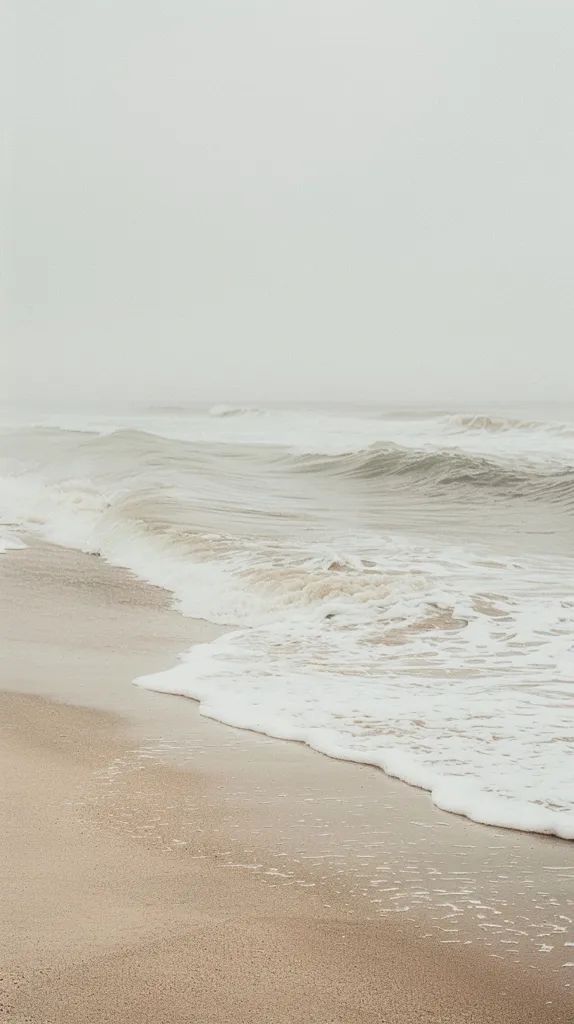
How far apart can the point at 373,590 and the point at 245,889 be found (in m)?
3.25

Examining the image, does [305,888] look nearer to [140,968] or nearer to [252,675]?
[140,968]

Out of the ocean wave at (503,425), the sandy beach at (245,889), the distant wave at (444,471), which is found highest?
the ocean wave at (503,425)

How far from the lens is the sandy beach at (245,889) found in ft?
5.38

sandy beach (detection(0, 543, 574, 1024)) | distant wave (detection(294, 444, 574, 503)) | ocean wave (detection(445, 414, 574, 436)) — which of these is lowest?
sandy beach (detection(0, 543, 574, 1024))

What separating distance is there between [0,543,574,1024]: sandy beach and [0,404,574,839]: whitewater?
231 mm

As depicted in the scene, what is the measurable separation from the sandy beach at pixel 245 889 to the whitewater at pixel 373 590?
9.1 inches

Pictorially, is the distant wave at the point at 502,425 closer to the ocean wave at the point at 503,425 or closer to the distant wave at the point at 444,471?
the ocean wave at the point at 503,425

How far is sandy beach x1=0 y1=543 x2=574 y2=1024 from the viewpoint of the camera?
5.38 feet

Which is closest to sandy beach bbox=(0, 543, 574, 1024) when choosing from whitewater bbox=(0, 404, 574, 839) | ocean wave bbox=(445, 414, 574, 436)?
whitewater bbox=(0, 404, 574, 839)

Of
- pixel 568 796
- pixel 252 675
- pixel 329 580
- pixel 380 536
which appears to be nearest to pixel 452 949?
pixel 568 796

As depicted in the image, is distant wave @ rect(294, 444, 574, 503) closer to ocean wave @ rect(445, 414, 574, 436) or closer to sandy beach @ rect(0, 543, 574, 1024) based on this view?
ocean wave @ rect(445, 414, 574, 436)

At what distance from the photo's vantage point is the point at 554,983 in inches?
67.1

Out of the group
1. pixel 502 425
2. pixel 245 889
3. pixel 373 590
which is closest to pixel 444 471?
pixel 373 590

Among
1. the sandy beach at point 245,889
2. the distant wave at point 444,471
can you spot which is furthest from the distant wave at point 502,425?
the sandy beach at point 245,889
